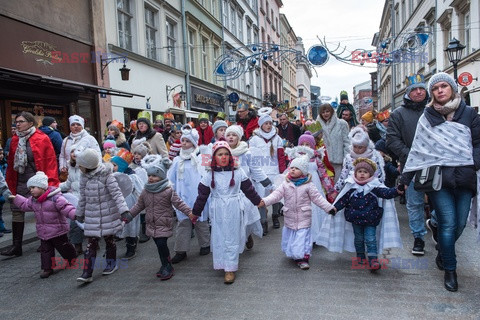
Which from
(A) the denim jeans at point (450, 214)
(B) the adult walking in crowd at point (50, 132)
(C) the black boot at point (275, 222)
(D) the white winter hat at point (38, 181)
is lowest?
(C) the black boot at point (275, 222)

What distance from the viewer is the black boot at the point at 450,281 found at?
3.41m

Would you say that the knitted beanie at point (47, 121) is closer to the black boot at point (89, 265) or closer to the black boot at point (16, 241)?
the black boot at point (16, 241)

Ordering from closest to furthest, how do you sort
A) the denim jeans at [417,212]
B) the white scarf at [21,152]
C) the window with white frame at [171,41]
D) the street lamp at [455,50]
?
the denim jeans at [417,212], the white scarf at [21,152], the street lamp at [455,50], the window with white frame at [171,41]

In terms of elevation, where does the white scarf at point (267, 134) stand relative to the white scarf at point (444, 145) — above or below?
above

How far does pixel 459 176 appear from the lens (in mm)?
3332

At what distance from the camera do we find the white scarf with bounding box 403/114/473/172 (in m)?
3.34

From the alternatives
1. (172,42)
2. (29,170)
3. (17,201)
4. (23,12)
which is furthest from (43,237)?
(172,42)

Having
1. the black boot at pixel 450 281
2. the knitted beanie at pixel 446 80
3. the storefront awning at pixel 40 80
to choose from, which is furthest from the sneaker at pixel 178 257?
the storefront awning at pixel 40 80

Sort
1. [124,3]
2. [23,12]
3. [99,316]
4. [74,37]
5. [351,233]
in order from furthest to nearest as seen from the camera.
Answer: [124,3]
[74,37]
[23,12]
[351,233]
[99,316]

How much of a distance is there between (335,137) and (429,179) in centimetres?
253

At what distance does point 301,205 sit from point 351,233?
0.63m

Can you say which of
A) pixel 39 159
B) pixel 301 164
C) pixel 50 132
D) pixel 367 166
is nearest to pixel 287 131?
pixel 301 164

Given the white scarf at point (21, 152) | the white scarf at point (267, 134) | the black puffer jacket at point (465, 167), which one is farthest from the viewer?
the white scarf at point (267, 134)

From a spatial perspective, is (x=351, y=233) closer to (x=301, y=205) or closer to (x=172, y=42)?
(x=301, y=205)
